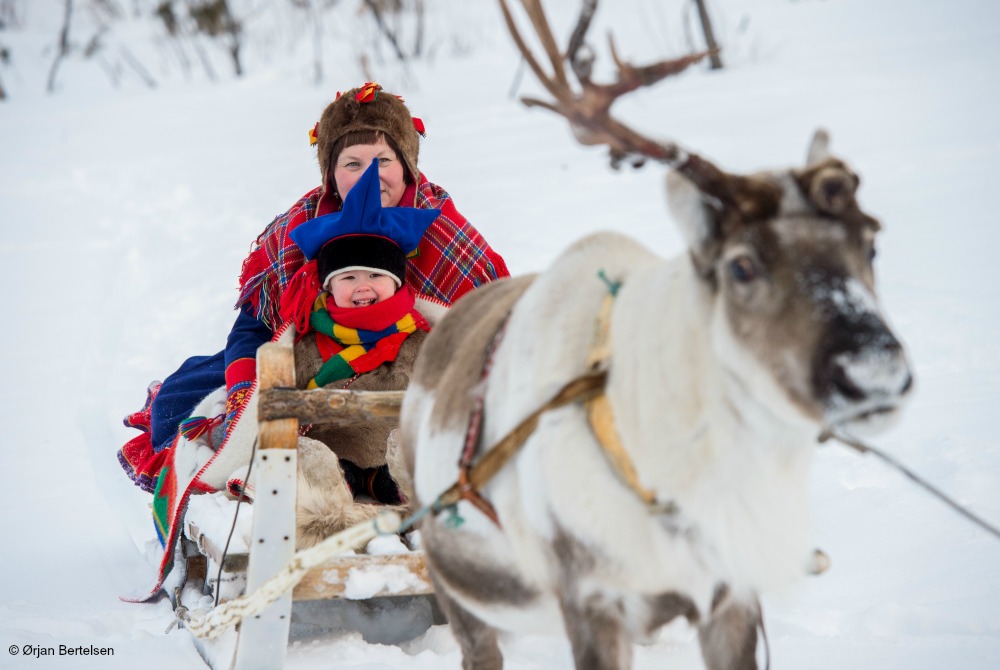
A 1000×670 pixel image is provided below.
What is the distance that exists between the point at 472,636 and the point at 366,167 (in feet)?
6.33

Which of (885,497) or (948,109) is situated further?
(948,109)

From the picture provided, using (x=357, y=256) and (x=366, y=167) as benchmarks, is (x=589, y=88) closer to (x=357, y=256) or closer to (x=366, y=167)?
(x=357, y=256)

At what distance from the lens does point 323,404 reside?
97.3 inches

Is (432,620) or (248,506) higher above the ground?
(248,506)

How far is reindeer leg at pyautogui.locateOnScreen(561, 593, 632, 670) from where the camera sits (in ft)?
5.18

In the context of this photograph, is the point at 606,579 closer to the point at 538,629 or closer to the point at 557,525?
the point at 557,525

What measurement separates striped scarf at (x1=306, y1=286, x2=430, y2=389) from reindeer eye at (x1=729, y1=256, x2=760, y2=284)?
1.80m

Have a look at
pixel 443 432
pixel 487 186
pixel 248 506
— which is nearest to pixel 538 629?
pixel 443 432

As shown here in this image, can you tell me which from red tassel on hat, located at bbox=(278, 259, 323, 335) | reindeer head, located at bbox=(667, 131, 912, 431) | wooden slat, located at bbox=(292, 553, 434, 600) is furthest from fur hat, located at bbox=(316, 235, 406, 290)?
reindeer head, located at bbox=(667, 131, 912, 431)

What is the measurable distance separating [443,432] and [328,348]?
1322mm

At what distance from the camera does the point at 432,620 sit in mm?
2752

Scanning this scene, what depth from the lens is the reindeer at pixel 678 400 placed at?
1.33m

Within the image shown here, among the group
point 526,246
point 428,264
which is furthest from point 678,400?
point 526,246

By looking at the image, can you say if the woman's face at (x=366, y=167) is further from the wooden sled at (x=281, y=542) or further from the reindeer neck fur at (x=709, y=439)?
the reindeer neck fur at (x=709, y=439)
